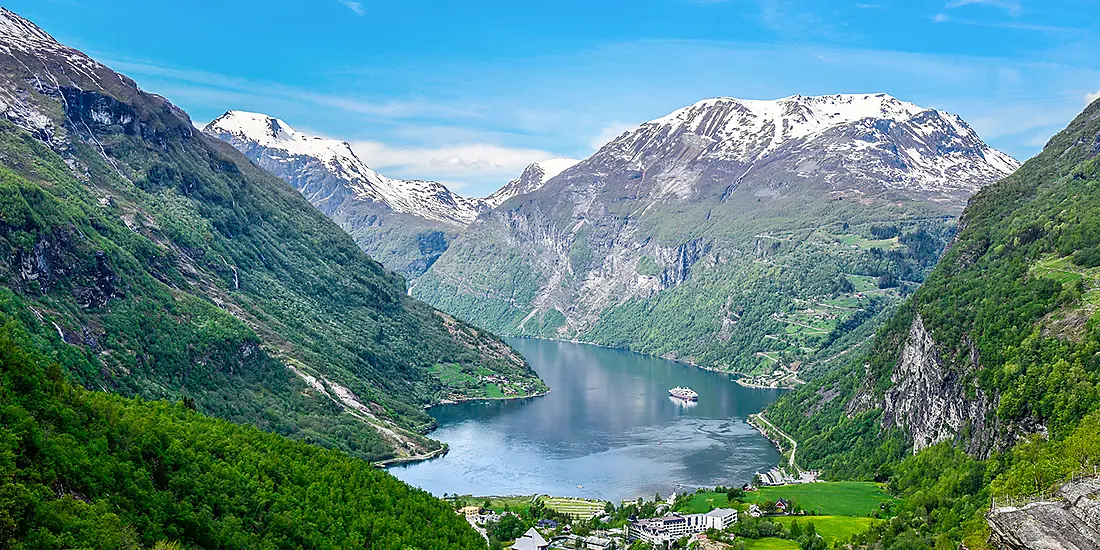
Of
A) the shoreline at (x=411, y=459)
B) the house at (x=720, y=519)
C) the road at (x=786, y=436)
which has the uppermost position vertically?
the road at (x=786, y=436)

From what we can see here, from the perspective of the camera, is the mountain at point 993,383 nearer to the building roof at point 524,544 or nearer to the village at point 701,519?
the village at point 701,519

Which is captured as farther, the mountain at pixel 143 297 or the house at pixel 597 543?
the mountain at pixel 143 297

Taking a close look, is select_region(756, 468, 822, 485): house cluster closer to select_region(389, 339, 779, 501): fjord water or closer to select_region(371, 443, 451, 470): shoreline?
select_region(389, 339, 779, 501): fjord water

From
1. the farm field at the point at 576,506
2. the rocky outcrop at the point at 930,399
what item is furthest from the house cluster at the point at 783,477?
the farm field at the point at 576,506

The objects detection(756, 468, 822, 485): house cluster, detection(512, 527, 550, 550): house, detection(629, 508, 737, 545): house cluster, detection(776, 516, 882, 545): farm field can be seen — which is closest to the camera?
detection(512, 527, 550, 550): house

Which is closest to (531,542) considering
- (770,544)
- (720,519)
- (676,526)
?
(676,526)

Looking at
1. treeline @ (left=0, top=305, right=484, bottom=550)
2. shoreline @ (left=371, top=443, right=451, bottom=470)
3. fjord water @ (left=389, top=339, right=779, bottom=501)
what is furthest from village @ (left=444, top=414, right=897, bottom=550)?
shoreline @ (left=371, top=443, right=451, bottom=470)

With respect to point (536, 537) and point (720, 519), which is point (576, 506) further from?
point (720, 519)

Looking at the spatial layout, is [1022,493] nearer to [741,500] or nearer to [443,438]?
[741,500]
